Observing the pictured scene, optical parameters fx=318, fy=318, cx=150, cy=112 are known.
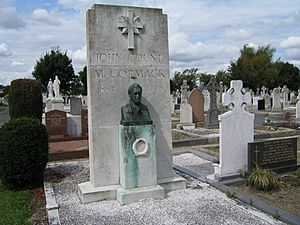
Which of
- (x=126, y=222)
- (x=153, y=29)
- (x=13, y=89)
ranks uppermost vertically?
(x=153, y=29)

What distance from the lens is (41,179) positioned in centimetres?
699

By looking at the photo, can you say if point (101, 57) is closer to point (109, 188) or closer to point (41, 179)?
point (109, 188)

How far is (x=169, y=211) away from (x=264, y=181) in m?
2.19

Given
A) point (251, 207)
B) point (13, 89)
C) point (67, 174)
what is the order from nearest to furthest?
1. point (251, 207)
2. point (67, 174)
3. point (13, 89)

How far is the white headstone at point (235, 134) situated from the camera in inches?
270

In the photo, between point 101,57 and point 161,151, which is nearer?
point 101,57

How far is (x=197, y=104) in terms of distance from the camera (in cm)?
1759

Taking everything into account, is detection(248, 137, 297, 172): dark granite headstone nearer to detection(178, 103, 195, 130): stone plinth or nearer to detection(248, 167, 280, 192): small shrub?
detection(248, 167, 280, 192): small shrub

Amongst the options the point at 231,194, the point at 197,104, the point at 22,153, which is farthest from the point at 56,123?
the point at 231,194

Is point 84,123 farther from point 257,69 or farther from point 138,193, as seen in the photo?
point 257,69

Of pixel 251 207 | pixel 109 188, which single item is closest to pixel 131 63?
pixel 109 188

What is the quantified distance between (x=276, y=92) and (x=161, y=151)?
2738cm

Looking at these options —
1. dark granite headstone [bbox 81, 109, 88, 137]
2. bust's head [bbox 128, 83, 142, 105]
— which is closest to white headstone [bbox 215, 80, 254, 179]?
bust's head [bbox 128, 83, 142, 105]

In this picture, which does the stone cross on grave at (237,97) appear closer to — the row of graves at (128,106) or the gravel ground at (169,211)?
the row of graves at (128,106)
